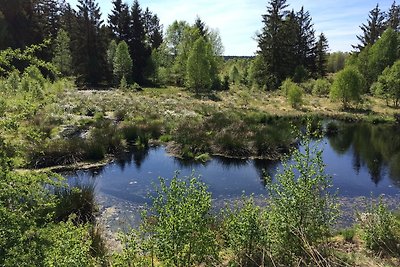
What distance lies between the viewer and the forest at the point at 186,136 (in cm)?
656

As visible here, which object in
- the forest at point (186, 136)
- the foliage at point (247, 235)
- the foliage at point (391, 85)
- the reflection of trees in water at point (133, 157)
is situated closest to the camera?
the forest at point (186, 136)

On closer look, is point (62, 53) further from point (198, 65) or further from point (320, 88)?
point (320, 88)

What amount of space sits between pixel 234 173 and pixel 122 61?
37.0 m

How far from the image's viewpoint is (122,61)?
51312mm

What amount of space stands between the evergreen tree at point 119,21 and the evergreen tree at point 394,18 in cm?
4579

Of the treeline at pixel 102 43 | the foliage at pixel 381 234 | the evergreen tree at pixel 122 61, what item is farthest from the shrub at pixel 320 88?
the foliage at pixel 381 234

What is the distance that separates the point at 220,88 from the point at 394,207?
41597 millimetres

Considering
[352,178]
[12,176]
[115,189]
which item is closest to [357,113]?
[352,178]

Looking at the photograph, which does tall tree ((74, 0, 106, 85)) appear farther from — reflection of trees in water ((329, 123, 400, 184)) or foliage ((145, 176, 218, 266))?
foliage ((145, 176, 218, 266))

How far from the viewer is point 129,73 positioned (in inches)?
2092


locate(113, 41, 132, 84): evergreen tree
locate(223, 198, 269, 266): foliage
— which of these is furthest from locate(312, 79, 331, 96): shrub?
locate(223, 198, 269, 266): foliage

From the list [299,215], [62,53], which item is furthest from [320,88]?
[299,215]

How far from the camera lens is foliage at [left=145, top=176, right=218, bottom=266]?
6586 mm

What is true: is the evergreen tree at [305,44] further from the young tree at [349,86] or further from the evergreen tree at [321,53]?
the young tree at [349,86]
